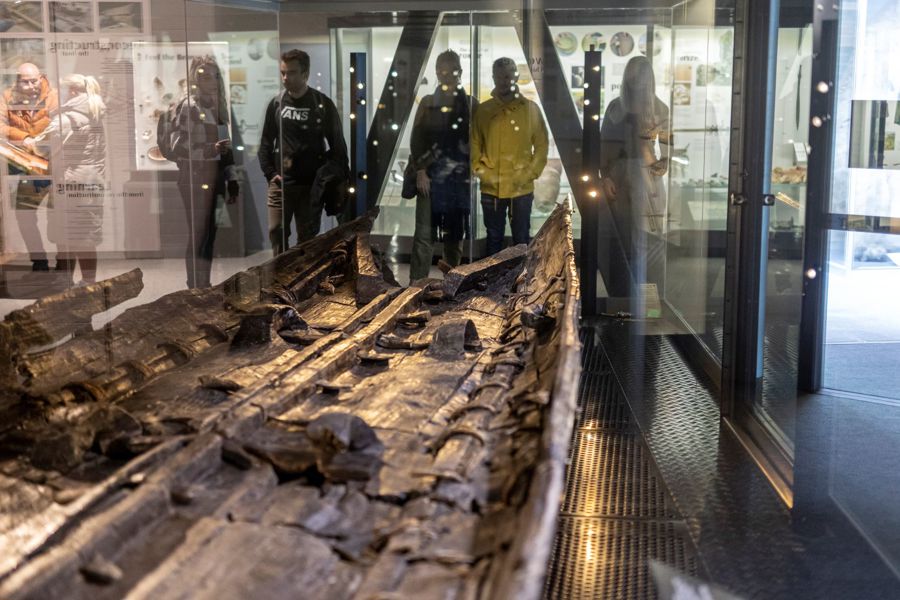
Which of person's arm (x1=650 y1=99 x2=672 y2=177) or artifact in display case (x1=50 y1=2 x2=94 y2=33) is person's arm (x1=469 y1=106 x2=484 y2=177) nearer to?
person's arm (x1=650 y1=99 x2=672 y2=177)

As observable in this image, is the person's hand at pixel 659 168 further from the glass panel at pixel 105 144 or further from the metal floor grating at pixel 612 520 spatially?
the glass panel at pixel 105 144

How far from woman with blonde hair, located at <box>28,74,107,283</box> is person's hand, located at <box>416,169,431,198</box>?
417 cm

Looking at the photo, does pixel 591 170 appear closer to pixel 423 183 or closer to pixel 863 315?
pixel 423 183

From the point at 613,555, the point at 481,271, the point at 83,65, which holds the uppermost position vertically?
the point at 83,65

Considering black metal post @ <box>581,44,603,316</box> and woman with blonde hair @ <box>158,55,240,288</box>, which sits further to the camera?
black metal post @ <box>581,44,603,316</box>

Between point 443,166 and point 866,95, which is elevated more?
point 866,95

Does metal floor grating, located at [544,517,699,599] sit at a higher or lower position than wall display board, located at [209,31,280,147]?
lower

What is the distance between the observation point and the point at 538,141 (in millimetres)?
8148

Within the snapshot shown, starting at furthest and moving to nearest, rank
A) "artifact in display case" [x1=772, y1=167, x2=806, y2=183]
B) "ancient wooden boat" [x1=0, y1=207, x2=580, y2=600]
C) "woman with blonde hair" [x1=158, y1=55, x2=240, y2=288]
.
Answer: "woman with blonde hair" [x1=158, y1=55, x2=240, y2=288] < "artifact in display case" [x1=772, y1=167, x2=806, y2=183] < "ancient wooden boat" [x1=0, y1=207, x2=580, y2=600]

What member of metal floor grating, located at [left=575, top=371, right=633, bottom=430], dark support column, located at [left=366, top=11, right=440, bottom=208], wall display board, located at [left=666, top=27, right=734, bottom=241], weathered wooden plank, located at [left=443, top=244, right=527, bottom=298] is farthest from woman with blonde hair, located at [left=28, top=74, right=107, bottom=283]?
wall display board, located at [left=666, top=27, right=734, bottom=241]

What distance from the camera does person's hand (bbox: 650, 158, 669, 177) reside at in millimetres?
8203

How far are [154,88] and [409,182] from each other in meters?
3.77

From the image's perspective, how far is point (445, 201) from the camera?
833 cm

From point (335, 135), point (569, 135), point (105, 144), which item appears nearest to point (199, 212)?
point (105, 144)
